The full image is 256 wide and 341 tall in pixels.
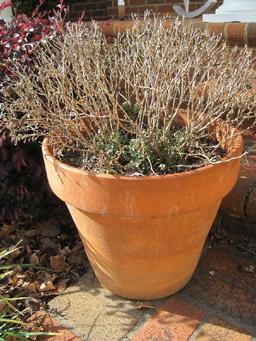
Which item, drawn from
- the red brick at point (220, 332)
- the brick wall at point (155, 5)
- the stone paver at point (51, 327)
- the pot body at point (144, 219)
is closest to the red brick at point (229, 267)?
the pot body at point (144, 219)

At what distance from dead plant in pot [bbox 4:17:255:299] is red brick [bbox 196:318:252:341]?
0.85ft

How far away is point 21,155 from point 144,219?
96 cm

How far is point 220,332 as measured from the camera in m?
1.93

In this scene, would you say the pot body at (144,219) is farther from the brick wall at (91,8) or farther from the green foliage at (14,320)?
the brick wall at (91,8)

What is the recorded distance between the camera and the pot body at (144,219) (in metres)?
1.75

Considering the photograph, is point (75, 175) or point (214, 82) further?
point (214, 82)

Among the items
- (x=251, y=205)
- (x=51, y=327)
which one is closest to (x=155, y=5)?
(x=251, y=205)

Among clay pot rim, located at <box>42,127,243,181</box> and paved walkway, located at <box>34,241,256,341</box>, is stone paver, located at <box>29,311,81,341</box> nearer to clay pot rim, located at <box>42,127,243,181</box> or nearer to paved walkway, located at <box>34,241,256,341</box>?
paved walkway, located at <box>34,241,256,341</box>

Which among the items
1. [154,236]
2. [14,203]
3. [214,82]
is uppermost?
[214,82]

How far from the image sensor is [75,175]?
1.82 metres

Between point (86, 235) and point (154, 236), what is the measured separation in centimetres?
34

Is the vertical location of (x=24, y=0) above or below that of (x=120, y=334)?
above

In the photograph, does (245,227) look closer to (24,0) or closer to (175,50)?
(175,50)

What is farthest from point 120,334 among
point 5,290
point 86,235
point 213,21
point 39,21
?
point 213,21
